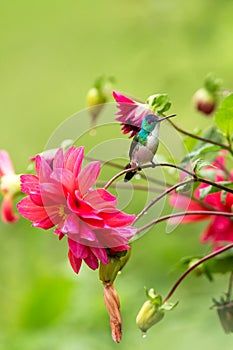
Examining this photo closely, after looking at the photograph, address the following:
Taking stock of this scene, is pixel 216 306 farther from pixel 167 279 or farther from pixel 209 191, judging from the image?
pixel 167 279

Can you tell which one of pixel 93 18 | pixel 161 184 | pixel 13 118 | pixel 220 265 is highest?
pixel 161 184

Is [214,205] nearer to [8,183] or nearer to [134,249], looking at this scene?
[8,183]

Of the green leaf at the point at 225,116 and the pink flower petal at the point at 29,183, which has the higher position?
the pink flower petal at the point at 29,183

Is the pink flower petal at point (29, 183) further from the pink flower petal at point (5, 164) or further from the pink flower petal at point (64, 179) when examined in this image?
the pink flower petal at point (5, 164)

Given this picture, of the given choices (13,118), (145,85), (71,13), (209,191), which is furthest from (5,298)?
(71,13)

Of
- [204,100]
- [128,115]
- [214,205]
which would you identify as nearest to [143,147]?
[128,115]

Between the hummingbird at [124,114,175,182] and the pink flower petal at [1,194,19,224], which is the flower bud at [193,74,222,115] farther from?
the hummingbird at [124,114,175,182]

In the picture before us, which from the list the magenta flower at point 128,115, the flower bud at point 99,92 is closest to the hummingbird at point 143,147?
the magenta flower at point 128,115
